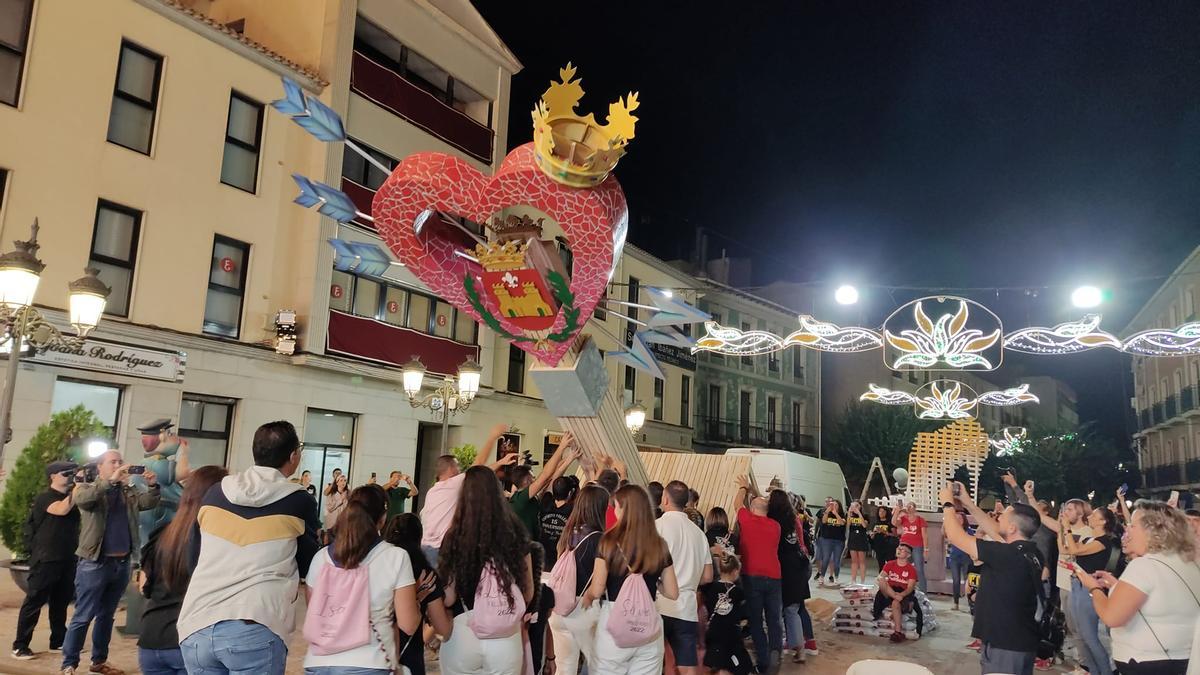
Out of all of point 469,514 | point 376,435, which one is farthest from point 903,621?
point 376,435

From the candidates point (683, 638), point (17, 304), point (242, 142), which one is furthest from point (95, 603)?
point (242, 142)

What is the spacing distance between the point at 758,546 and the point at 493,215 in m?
4.22

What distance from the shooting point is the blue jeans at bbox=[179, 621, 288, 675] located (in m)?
3.33

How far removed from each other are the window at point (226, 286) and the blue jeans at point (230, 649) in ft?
40.6

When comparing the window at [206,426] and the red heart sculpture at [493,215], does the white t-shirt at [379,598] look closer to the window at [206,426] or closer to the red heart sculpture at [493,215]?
the red heart sculpture at [493,215]

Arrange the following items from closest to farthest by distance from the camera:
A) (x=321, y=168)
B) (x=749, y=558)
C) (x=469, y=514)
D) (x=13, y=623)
Answer: (x=469, y=514) → (x=749, y=558) → (x=13, y=623) → (x=321, y=168)

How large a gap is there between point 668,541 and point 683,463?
8715 mm

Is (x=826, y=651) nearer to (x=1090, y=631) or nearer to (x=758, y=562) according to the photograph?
(x=758, y=562)

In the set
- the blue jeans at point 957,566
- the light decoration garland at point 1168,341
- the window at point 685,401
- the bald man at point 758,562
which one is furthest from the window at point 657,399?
the bald man at point 758,562

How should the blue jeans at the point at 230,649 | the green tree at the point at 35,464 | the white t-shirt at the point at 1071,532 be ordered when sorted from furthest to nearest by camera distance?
the green tree at the point at 35,464
the white t-shirt at the point at 1071,532
the blue jeans at the point at 230,649

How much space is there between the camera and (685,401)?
31.5m

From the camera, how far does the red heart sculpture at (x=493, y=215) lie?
7.09m

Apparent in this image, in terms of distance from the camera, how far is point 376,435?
17453 mm

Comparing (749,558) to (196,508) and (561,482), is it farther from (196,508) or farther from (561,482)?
(196,508)
